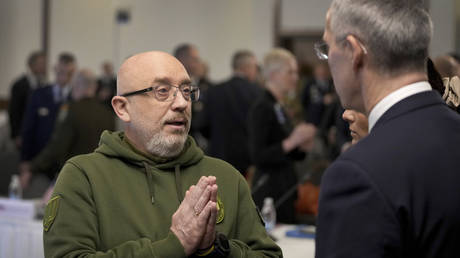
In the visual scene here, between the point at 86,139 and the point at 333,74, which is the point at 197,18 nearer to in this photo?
the point at 86,139

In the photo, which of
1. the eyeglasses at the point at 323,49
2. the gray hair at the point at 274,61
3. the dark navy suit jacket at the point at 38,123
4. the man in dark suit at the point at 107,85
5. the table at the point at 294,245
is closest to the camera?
the eyeglasses at the point at 323,49

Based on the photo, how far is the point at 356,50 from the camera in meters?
1.22

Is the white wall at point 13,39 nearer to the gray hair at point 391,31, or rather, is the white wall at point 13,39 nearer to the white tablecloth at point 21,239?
the white tablecloth at point 21,239

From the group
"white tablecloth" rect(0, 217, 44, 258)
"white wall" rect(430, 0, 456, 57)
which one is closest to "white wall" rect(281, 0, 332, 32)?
"white wall" rect(430, 0, 456, 57)

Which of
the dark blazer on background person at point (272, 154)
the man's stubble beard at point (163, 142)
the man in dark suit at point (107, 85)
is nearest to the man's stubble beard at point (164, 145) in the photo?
the man's stubble beard at point (163, 142)

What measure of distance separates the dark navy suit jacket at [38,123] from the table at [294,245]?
2526 mm

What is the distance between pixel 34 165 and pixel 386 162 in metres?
3.78

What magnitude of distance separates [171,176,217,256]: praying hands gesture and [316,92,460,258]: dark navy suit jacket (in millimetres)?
564

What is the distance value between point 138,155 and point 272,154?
1948 mm

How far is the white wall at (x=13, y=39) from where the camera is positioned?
36.4 ft

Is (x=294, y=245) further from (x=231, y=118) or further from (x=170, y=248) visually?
(x=231, y=118)

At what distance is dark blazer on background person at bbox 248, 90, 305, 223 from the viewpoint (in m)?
3.81

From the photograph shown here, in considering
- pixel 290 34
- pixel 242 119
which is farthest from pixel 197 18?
pixel 242 119

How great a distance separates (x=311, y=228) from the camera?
3297mm
